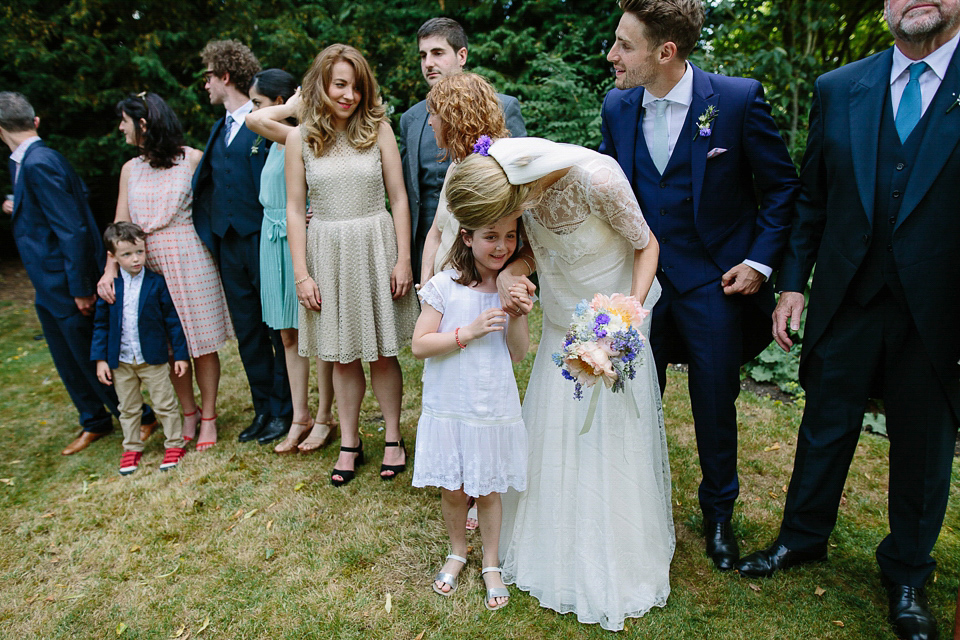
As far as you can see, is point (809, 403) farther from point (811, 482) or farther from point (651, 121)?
point (651, 121)

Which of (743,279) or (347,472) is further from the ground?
(743,279)

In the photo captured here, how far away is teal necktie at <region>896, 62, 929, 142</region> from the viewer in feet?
7.93

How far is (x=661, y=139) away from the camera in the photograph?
9.50ft

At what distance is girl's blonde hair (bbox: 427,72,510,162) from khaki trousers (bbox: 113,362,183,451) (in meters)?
2.88

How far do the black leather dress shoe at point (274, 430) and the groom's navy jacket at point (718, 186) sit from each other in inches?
120

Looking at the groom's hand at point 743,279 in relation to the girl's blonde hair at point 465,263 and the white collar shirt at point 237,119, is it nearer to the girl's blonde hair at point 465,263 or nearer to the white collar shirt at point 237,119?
the girl's blonde hair at point 465,263

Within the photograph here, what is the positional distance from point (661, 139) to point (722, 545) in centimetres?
193

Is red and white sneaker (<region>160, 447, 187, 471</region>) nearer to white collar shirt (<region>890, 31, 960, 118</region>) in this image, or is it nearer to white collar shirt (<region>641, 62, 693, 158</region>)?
white collar shirt (<region>641, 62, 693, 158</region>)

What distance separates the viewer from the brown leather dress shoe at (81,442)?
15.6 feet

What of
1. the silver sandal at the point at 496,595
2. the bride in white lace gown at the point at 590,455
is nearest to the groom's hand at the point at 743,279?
the bride in white lace gown at the point at 590,455

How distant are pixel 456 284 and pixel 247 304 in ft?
7.78

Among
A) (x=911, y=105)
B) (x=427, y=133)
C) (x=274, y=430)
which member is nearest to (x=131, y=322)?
(x=274, y=430)

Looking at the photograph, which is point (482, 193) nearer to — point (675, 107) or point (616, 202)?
point (616, 202)
